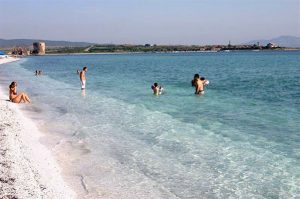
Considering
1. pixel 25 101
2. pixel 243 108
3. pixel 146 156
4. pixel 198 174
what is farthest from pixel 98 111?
pixel 198 174

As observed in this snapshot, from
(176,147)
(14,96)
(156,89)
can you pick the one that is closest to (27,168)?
(176,147)

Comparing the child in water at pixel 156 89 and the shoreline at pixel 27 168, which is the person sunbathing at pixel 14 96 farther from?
the shoreline at pixel 27 168

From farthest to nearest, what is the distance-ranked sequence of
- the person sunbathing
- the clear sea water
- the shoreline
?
the person sunbathing, the clear sea water, the shoreline

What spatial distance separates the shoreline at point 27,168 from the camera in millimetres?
8430

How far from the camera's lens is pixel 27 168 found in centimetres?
997

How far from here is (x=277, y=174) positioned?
10.3 meters

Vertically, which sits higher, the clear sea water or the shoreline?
the shoreline

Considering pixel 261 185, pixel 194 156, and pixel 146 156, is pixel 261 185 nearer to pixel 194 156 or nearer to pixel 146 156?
pixel 194 156

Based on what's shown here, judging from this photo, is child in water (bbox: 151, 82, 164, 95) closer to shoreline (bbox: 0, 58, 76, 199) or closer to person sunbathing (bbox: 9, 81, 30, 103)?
person sunbathing (bbox: 9, 81, 30, 103)

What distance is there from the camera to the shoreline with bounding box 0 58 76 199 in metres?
8.43

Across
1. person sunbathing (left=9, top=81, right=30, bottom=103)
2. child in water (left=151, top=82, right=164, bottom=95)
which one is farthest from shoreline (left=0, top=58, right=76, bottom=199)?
child in water (left=151, top=82, right=164, bottom=95)

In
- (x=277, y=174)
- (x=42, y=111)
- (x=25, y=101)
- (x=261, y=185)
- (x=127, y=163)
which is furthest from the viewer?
(x=25, y=101)

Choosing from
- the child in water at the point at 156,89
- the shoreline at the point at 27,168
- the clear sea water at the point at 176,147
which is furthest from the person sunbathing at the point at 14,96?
the shoreline at the point at 27,168

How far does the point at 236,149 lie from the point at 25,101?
14.8 metres
